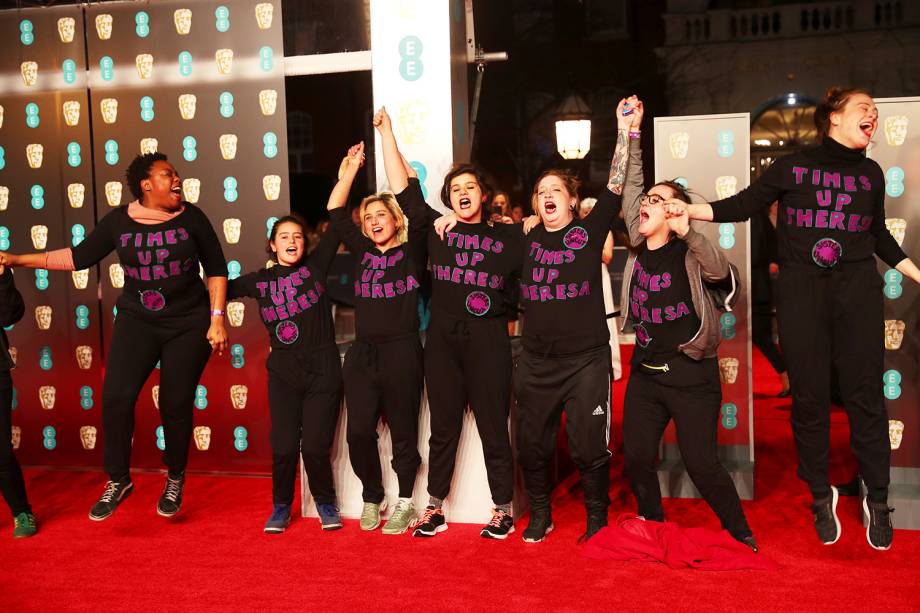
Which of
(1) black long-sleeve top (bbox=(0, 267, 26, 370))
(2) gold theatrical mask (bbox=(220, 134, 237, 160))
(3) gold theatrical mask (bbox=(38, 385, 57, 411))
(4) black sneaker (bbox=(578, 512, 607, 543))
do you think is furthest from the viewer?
(3) gold theatrical mask (bbox=(38, 385, 57, 411))

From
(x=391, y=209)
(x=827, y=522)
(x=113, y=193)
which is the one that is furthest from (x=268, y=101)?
(x=827, y=522)

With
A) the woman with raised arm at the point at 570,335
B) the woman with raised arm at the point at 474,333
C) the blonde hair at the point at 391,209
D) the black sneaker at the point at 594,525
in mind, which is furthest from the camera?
the blonde hair at the point at 391,209

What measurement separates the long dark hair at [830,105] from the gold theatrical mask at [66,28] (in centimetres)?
418

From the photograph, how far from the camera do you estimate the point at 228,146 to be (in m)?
5.48

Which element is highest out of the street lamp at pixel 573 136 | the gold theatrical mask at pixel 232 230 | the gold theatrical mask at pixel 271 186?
the street lamp at pixel 573 136

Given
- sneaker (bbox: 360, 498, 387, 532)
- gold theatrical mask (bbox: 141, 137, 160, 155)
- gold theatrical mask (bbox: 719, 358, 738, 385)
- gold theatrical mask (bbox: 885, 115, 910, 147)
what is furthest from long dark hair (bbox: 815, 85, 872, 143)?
gold theatrical mask (bbox: 141, 137, 160, 155)

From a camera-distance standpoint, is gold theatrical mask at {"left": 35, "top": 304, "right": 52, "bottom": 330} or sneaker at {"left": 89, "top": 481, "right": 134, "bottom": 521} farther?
gold theatrical mask at {"left": 35, "top": 304, "right": 52, "bottom": 330}

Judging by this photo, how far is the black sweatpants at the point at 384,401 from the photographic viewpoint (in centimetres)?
431

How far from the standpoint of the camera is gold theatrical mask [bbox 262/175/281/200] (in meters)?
5.43

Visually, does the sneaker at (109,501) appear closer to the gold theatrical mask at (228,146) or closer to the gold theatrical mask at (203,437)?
the gold theatrical mask at (203,437)

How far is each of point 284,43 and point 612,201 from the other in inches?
97.2

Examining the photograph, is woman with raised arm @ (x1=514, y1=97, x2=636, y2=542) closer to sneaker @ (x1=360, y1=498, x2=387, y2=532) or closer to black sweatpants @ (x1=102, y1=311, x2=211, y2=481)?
sneaker @ (x1=360, y1=498, x2=387, y2=532)

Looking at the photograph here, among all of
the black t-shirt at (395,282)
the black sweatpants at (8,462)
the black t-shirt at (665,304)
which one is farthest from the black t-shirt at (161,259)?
the black t-shirt at (665,304)

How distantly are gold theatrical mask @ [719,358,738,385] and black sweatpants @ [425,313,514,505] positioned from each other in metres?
1.24
